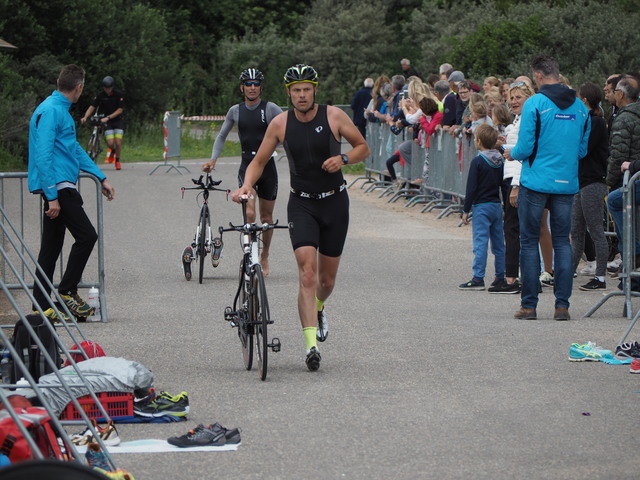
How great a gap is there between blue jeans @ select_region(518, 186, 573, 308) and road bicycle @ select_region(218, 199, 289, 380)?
119 inches

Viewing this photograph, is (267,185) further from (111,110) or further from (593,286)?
(111,110)

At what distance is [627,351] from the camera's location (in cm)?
914

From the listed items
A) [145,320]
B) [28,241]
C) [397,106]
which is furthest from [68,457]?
[397,106]

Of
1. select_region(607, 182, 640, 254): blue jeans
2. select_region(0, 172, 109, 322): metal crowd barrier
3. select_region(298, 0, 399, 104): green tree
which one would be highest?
select_region(298, 0, 399, 104): green tree

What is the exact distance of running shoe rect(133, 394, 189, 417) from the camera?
7484 mm

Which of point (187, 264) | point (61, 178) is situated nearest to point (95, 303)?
point (61, 178)

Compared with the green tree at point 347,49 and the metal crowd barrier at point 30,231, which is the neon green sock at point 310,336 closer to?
the metal crowd barrier at point 30,231

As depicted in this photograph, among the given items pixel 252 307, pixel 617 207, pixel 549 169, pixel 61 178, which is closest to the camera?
pixel 252 307

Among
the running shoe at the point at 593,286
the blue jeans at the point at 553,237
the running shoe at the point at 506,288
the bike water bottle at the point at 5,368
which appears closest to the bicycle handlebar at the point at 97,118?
the running shoe at the point at 506,288

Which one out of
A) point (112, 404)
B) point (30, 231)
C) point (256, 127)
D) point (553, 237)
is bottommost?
point (30, 231)

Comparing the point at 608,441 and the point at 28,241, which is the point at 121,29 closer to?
the point at 28,241

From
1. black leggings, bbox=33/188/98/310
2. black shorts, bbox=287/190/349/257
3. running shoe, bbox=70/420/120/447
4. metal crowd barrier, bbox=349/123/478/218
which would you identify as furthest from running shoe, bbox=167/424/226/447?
metal crowd barrier, bbox=349/123/478/218

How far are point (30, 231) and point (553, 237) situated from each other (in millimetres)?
9275

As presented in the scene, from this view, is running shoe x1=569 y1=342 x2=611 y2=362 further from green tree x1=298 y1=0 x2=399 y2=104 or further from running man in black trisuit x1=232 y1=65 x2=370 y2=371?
green tree x1=298 y1=0 x2=399 y2=104
